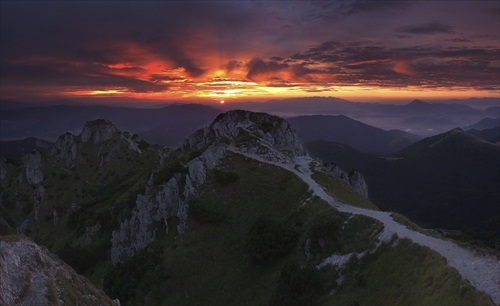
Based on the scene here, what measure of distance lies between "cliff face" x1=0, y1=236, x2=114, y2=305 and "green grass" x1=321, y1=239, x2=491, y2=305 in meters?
31.8

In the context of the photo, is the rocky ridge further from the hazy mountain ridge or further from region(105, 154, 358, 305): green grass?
region(105, 154, 358, 305): green grass

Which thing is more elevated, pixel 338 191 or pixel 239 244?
pixel 338 191

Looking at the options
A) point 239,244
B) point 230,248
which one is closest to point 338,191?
point 239,244

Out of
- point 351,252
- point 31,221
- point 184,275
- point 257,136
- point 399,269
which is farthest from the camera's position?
point 31,221

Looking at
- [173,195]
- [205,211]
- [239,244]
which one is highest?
[173,195]

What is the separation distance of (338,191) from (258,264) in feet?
101

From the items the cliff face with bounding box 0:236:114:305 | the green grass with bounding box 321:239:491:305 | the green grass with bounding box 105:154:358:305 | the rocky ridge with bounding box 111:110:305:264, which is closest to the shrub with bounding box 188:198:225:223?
the green grass with bounding box 105:154:358:305

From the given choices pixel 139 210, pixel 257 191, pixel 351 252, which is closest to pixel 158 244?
pixel 139 210

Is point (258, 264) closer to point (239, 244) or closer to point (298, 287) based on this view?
point (239, 244)

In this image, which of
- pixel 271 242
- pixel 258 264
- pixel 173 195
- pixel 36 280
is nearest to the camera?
pixel 36 280

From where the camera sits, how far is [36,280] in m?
33.8

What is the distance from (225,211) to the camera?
80.6 m

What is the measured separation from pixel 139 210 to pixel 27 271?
203ft

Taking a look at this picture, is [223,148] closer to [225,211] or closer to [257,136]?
[257,136]
